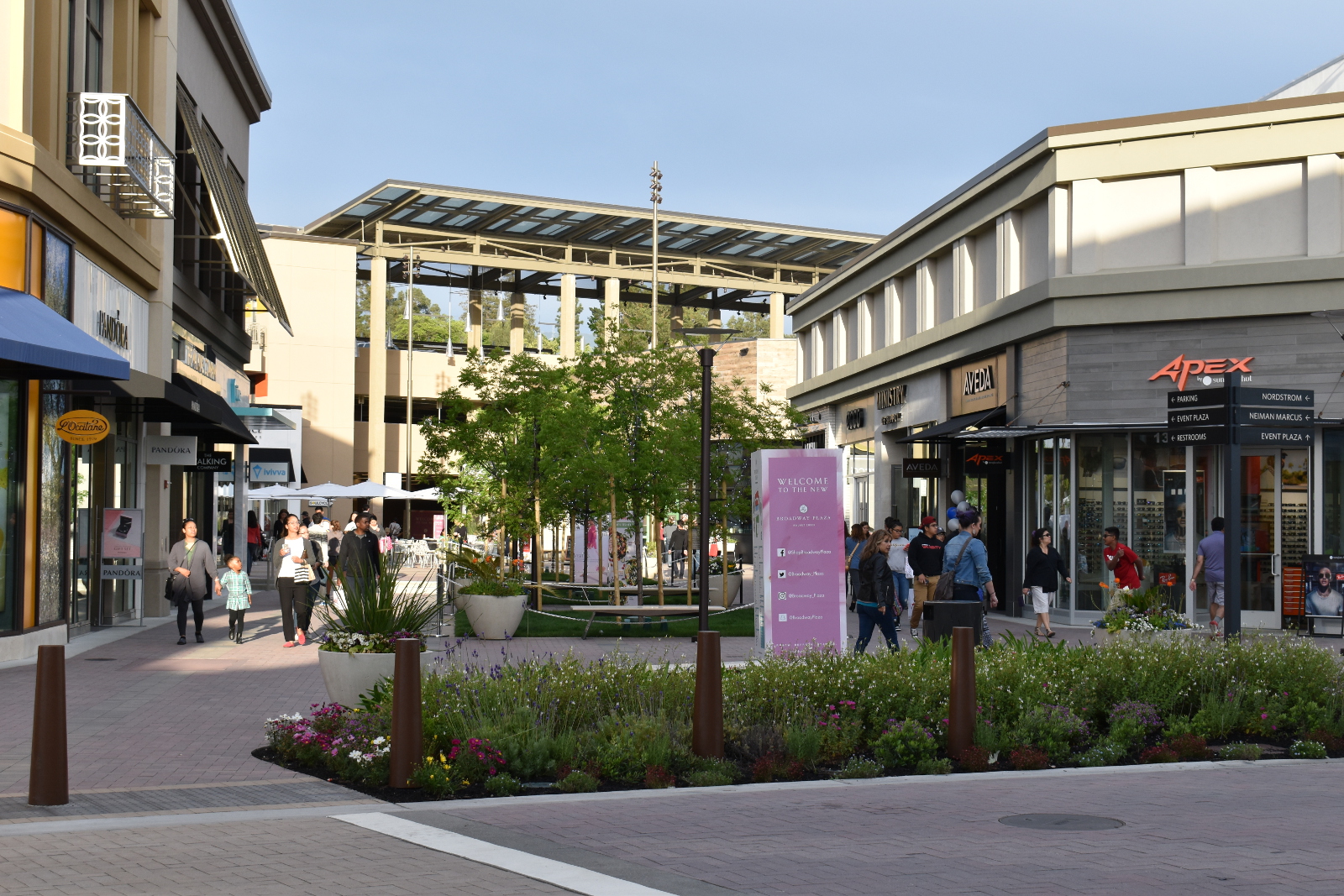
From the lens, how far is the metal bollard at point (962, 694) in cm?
983

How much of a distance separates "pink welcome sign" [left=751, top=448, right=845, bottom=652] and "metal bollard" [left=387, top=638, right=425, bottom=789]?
6972 mm

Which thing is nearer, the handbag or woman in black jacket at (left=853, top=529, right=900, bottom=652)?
the handbag

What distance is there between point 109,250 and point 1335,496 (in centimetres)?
1919

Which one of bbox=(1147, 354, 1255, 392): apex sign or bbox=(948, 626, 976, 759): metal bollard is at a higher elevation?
bbox=(1147, 354, 1255, 392): apex sign

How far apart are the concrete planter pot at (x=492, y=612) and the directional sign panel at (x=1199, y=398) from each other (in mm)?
10025

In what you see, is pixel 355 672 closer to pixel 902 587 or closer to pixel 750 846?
pixel 750 846

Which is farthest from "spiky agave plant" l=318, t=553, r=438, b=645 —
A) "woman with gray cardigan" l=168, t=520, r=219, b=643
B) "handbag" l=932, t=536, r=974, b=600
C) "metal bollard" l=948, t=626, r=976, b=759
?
"woman with gray cardigan" l=168, t=520, r=219, b=643

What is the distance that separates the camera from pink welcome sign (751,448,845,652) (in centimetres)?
1528

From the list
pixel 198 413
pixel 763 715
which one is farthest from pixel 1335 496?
pixel 198 413

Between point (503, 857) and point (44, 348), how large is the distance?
9935 millimetres

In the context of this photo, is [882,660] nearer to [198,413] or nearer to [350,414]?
[198,413]

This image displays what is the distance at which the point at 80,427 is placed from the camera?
1711 cm

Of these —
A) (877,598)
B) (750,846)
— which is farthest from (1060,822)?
(877,598)

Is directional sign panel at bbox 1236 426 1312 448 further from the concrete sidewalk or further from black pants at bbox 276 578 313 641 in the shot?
black pants at bbox 276 578 313 641
